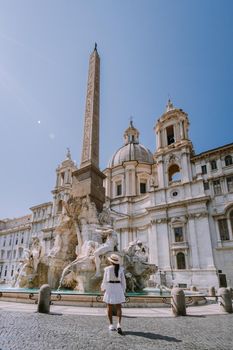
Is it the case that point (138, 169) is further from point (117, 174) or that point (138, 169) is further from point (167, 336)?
point (167, 336)

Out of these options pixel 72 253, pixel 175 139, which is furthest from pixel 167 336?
pixel 175 139

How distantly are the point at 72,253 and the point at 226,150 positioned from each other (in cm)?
2457

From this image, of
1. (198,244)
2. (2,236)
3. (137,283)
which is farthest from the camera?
(2,236)

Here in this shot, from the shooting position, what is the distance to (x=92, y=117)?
56.3ft

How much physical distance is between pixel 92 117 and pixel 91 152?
10.9 feet

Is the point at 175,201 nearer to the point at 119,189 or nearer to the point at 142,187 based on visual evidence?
the point at 142,187

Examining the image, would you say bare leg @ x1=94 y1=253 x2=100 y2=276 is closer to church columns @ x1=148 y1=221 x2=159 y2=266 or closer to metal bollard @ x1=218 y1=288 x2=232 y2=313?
metal bollard @ x1=218 y1=288 x2=232 y2=313

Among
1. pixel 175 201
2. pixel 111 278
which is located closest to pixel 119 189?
pixel 175 201

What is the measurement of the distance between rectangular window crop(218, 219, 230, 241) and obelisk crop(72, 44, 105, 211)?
18624 millimetres

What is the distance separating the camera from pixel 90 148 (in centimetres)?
1581

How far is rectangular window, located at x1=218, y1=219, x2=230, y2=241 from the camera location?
2584cm

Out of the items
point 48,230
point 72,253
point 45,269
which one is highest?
point 48,230

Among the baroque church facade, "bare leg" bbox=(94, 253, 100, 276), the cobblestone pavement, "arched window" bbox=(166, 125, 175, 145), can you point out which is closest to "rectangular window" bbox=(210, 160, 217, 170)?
the baroque church facade

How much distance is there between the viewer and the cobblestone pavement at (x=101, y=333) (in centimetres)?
344
